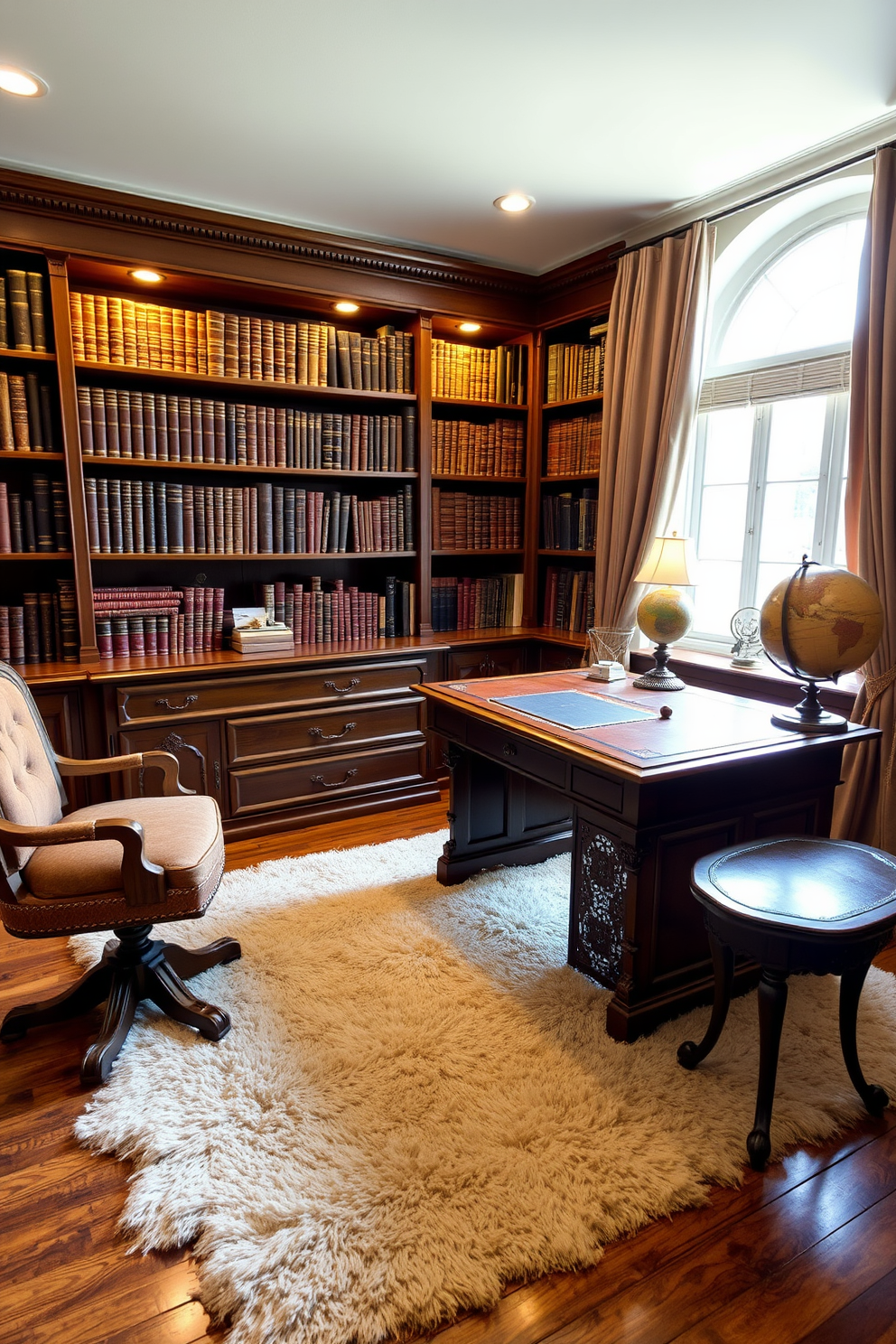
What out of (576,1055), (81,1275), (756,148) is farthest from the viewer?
(756,148)

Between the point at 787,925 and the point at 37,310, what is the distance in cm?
325

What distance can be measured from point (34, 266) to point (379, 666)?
2.14 meters

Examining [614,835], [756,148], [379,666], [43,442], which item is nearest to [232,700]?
[379,666]

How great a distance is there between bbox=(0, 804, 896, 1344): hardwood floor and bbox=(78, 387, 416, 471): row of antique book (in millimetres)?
2463

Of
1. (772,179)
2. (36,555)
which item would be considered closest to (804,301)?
(772,179)

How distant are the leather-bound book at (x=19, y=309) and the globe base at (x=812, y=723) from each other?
2.99 m

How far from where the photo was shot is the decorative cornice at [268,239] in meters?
2.87

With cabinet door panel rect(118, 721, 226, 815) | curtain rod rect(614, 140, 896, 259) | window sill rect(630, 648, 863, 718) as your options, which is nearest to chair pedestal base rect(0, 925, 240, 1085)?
cabinet door panel rect(118, 721, 226, 815)

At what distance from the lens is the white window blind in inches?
115

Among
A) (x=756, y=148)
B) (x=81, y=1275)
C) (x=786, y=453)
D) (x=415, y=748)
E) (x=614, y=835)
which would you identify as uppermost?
(x=756, y=148)

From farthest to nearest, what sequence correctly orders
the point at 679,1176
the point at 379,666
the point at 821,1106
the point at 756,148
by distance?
the point at 379,666 < the point at 756,148 < the point at 821,1106 < the point at 679,1176

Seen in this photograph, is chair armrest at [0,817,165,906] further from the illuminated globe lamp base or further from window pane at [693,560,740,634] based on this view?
window pane at [693,560,740,634]

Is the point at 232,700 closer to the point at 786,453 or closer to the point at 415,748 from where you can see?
the point at 415,748

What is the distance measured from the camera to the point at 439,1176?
1.61 meters
